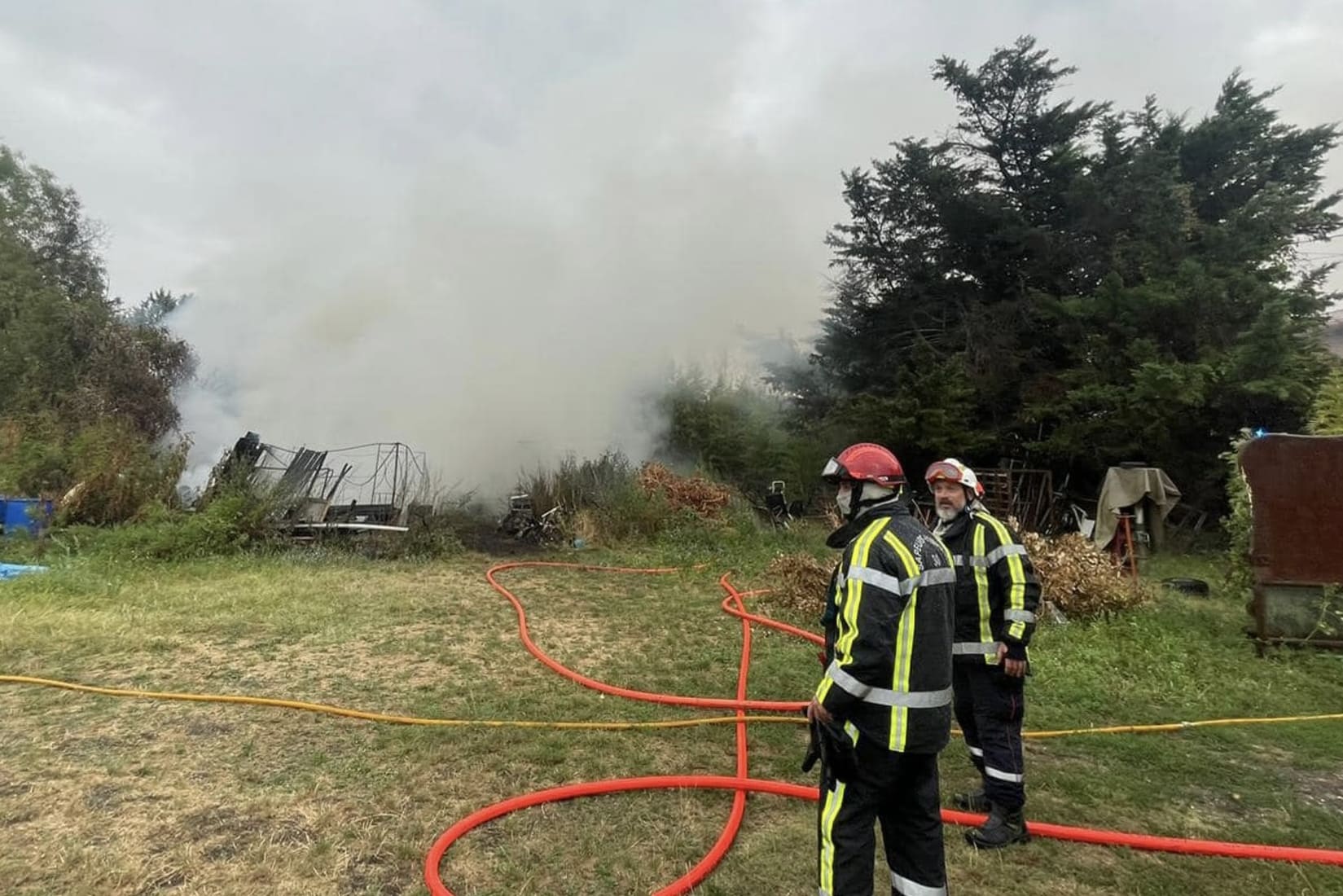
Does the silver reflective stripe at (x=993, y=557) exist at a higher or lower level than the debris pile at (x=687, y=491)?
lower

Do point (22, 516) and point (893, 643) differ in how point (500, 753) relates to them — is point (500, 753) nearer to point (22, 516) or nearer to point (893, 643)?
point (893, 643)

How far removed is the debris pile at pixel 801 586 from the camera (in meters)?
7.07

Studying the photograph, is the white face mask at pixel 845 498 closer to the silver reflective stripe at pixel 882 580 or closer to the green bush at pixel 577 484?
the silver reflective stripe at pixel 882 580

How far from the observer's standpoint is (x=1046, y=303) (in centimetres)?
1355

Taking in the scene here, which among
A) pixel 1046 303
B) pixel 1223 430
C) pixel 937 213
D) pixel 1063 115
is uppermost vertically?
pixel 1063 115

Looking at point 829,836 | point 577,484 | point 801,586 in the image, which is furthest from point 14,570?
point 829,836

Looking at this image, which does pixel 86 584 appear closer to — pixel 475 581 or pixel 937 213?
pixel 475 581

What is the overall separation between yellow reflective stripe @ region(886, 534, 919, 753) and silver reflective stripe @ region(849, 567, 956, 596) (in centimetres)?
2

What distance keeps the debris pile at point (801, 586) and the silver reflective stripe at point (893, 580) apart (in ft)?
16.3

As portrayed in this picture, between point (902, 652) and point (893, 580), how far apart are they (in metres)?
0.24

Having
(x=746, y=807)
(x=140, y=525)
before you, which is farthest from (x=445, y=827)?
(x=140, y=525)

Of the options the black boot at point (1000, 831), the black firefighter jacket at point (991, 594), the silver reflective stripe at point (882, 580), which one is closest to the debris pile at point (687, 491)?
the black firefighter jacket at point (991, 594)

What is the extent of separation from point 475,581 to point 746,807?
5745 mm

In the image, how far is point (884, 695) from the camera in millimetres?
2109
